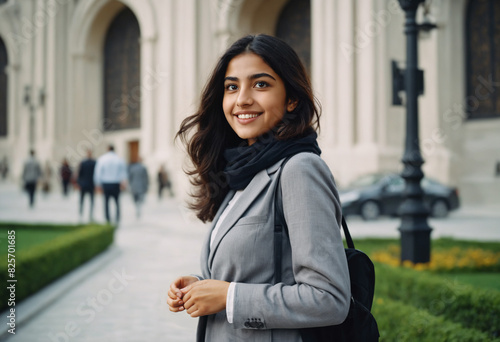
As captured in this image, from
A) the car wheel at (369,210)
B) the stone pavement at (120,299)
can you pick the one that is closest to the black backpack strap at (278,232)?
the stone pavement at (120,299)

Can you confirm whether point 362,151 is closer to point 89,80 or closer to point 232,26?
point 232,26

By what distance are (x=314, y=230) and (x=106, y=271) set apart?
22.7 feet

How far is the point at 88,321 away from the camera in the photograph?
5355 mm

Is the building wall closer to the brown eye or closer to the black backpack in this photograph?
the brown eye

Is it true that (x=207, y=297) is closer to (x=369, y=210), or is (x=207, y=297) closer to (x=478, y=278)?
(x=478, y=278)

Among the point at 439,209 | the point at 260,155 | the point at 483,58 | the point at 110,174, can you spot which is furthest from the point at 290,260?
the point at 483,58

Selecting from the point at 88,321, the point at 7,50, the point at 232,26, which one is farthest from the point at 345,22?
the point at 7,50

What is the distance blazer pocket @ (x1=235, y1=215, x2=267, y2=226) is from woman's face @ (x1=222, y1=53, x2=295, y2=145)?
327 mm

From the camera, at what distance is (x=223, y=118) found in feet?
6.84

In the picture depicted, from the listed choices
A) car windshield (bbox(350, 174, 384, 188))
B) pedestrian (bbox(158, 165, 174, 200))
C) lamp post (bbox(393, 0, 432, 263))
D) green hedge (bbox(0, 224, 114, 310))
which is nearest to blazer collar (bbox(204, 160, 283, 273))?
green hedge (bbox(0, 224, 114, 310))

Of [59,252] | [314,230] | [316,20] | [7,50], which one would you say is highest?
[7,50]

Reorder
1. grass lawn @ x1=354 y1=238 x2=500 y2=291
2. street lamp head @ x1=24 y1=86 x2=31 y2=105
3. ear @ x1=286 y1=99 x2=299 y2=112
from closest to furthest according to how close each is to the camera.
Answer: ear @ x1=286 y1=99 x2=299 y2=112
grass lawn @ x1=354 y1=238 x2=500 y2=291
street lamp head @ x1=24 y1=86 x2=31 y2=105

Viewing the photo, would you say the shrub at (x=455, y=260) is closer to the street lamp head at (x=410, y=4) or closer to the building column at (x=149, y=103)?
the street lamp head at (x=410, y=4)

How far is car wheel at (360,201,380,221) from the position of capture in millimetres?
14078
